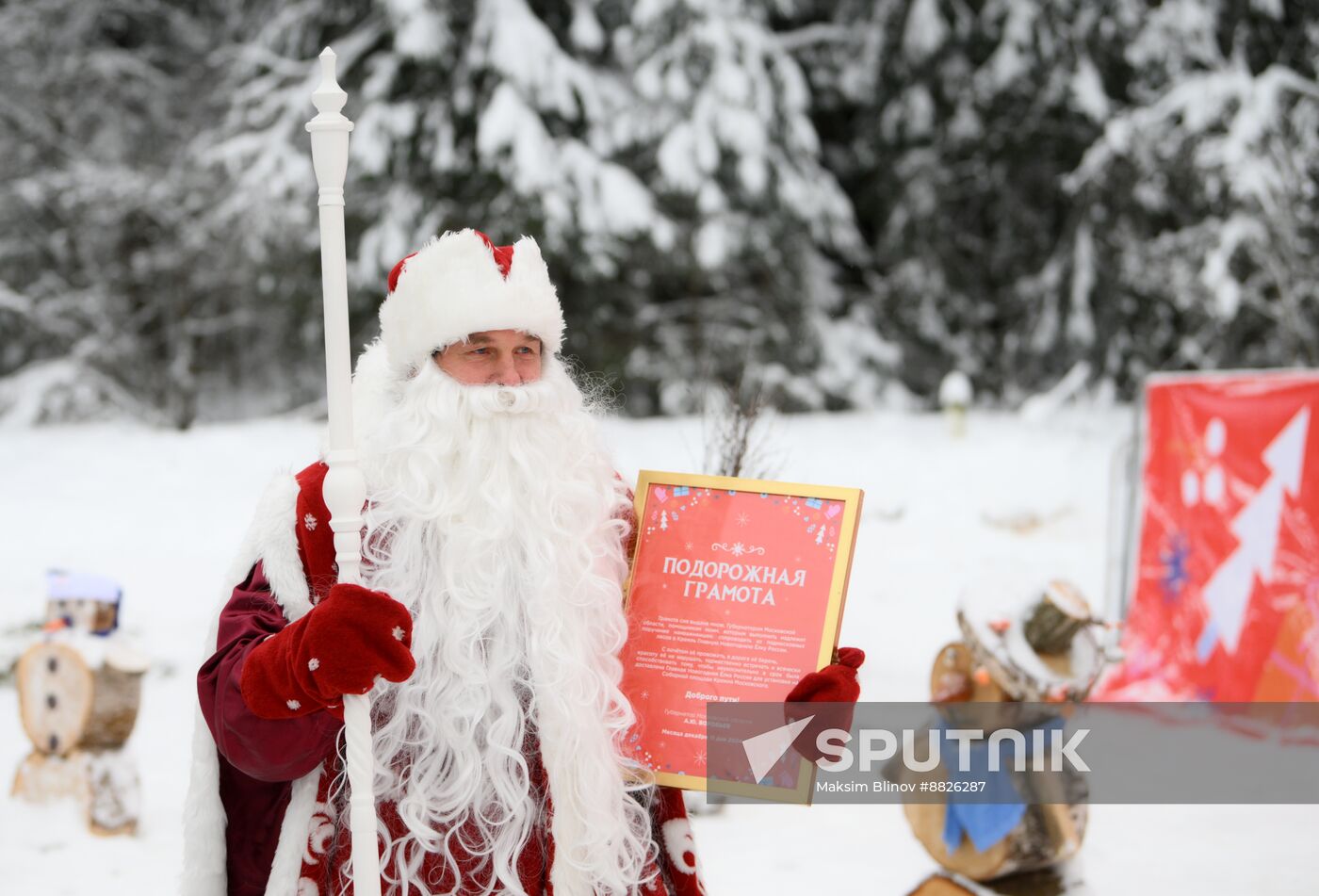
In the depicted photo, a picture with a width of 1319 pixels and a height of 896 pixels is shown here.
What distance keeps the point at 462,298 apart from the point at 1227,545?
4.83 meters

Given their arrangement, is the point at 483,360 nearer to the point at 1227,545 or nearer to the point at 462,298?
the point at 462,298

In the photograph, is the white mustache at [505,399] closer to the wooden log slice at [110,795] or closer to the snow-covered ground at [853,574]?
the snow-covered ground at [853,574]

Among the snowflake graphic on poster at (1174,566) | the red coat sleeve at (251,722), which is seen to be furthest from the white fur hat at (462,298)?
the snowflake graphic on poster at (1174,566)

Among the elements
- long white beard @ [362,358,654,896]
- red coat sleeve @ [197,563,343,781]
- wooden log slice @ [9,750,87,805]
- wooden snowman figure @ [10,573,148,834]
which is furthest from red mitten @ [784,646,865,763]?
wooden log slice @ [9,750,87,805]

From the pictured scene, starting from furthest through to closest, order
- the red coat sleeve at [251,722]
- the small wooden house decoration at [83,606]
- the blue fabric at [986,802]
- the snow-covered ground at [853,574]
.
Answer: the small wooden house decoration at [83,606] < the snow-covered ground at [853,574] < the blue fabric at [986,802] < the red coat sleeve at [251,722]

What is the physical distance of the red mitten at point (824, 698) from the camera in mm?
2004

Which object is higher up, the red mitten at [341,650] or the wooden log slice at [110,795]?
the red mitten at [341,650]

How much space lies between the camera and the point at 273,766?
74.7 inches

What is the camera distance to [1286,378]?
554 centimetres

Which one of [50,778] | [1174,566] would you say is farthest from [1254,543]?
[50,778]

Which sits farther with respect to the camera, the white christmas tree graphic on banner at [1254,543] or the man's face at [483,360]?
the white christmas tree graphic on banner at [1254,543]

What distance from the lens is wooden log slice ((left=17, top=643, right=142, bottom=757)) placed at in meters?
Result: 4.41

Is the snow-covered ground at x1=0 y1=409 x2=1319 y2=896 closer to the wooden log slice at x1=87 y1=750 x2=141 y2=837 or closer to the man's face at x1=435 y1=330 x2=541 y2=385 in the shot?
the wooden log slice at x1=87 y1=750 x2=141 y2=837

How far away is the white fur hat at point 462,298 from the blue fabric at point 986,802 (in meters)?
2.02
